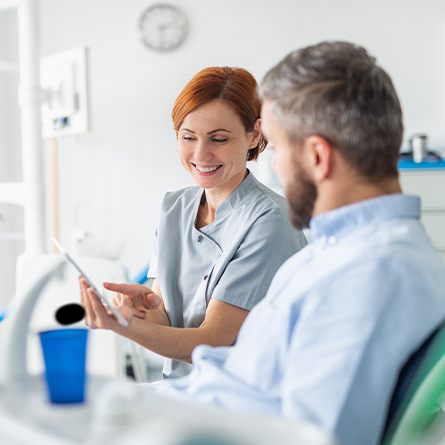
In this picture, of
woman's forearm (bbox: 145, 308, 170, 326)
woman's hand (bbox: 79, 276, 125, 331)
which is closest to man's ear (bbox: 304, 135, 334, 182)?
woman's hand (bbox: 79, 276, 125, 331)

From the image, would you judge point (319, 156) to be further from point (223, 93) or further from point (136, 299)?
point (136, 299)

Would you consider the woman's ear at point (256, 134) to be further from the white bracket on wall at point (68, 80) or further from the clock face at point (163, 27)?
the clock face at point (163, 27)

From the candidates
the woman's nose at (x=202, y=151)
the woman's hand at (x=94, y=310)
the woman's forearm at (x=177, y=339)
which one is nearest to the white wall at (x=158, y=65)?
the woman's nose at (x=202, y=151)

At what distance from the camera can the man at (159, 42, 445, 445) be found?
968 mm

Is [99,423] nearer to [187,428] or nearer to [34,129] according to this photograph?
[187,428]

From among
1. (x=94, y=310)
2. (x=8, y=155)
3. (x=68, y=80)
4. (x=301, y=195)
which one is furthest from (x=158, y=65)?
(x=301, y=195)

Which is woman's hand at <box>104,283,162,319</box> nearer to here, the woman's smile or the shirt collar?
the woman's smile

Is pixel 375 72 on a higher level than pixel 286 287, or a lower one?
higher

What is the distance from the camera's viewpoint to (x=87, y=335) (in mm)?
976

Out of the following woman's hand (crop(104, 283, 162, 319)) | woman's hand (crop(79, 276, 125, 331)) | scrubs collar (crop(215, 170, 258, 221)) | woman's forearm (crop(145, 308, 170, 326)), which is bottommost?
woman's forearm (crop(145, 308, 170, 326))

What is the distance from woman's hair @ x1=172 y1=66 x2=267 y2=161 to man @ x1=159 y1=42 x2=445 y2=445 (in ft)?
1.81

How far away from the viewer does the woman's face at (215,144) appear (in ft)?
5.69

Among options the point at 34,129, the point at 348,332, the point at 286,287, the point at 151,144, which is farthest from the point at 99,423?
the point at 151,144

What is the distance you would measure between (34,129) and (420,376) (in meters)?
1.36
